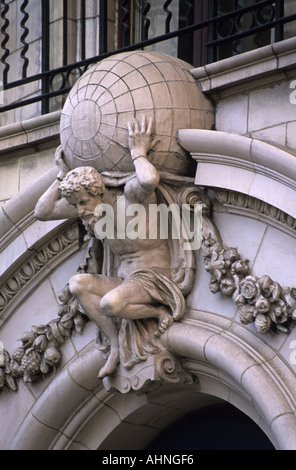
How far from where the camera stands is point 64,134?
23.6 ft

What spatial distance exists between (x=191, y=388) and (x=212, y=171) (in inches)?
46.9

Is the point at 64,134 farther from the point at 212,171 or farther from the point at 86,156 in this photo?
the point at 212,171

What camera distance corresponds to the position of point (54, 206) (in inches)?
289

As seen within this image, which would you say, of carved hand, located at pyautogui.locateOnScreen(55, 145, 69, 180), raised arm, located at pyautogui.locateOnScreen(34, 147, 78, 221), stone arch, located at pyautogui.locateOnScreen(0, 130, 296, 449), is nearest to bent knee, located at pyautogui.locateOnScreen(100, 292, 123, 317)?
stone arch, located at pyautogui.locateOnScreen(0, 130, 296, 449)

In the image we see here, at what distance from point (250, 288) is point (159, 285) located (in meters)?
0.60

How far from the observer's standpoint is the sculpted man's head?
693cm

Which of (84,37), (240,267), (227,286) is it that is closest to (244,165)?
(240,267)

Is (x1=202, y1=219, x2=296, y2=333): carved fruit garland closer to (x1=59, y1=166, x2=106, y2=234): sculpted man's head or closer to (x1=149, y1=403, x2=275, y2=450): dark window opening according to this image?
(x1=59, y1=166, x2=106, y2=234): sculpted man's head

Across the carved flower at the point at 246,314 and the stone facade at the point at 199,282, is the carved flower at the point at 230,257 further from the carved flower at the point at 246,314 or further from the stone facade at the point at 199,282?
the carved flower at the point at 246,314

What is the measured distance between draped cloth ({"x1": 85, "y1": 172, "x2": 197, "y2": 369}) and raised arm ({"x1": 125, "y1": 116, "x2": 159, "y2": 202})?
10cm

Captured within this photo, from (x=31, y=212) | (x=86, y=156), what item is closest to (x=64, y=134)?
(x=86, y=156)

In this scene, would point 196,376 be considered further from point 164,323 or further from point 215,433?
point 215,433
